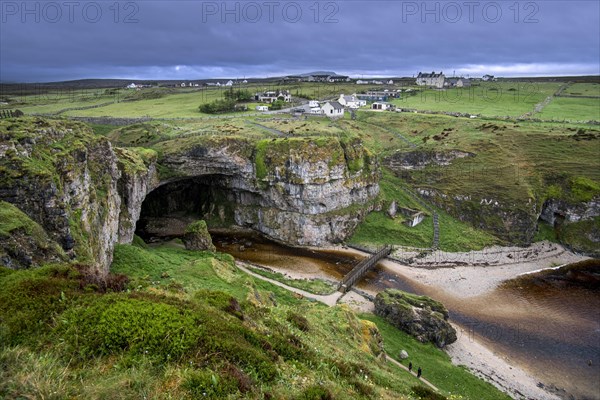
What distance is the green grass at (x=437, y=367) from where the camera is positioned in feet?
101

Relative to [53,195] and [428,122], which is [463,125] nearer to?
[428,122]

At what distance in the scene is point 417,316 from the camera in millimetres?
39250

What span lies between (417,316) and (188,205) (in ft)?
163

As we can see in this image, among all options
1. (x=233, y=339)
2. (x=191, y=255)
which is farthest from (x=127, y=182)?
(x=233, y=339)

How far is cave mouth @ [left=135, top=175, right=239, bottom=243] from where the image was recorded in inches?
2657

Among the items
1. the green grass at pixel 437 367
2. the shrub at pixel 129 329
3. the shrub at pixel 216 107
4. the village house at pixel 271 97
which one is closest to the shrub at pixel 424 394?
the shrub at pixel 129 329

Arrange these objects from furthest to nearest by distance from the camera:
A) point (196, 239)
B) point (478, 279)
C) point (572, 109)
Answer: point (572, 109)
point (478, 279)
point (196, 239)

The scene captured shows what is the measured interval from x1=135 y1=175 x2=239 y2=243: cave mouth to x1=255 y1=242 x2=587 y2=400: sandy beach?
21142 mm

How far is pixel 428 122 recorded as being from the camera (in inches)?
4055

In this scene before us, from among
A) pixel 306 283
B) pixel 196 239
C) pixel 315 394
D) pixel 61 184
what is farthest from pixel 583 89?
pixel 315 394

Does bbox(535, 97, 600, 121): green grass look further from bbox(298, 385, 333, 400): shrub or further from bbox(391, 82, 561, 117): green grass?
bbox(298, 385, 333, 400): shrub

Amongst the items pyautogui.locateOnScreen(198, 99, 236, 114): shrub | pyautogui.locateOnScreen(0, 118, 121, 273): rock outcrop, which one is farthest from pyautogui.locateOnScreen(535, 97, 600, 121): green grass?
pyautogui.locateOnScreen(0, 118, 121, 273): rock outcrop

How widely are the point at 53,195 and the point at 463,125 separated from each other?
94.5 m

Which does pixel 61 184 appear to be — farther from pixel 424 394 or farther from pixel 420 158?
pixel 420 158
